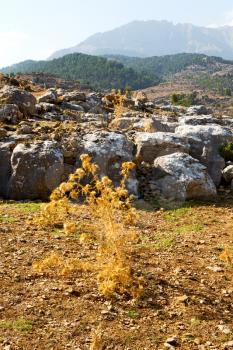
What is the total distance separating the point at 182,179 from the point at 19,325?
11.7 metres

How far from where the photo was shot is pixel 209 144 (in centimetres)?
2234

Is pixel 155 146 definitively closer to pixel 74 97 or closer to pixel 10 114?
pixel 10 114

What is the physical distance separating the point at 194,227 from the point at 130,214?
4.06m

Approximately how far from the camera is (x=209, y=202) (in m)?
18.9

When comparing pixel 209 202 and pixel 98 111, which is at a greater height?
pixel 98 111

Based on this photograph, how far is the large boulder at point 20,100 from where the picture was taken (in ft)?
89.8

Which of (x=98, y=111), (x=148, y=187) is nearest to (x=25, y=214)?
(x=148, y=187)

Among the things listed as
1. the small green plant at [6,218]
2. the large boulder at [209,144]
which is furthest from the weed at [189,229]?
the large boulder at [209,144]

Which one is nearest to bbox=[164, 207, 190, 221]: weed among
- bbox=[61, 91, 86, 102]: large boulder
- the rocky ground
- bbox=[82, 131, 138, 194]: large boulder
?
the rocky ground

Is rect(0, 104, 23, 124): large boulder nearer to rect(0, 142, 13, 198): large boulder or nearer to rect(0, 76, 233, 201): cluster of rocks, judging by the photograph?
rect(0, 76, 233, 201): cluster of rocks

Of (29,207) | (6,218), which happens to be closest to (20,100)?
(29,207)

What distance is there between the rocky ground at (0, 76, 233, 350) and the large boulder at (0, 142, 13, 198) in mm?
45

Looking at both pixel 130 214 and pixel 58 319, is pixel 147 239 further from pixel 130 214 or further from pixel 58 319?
pixel 58 319

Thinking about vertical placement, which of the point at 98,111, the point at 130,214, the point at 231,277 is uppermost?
the point at 98,111
